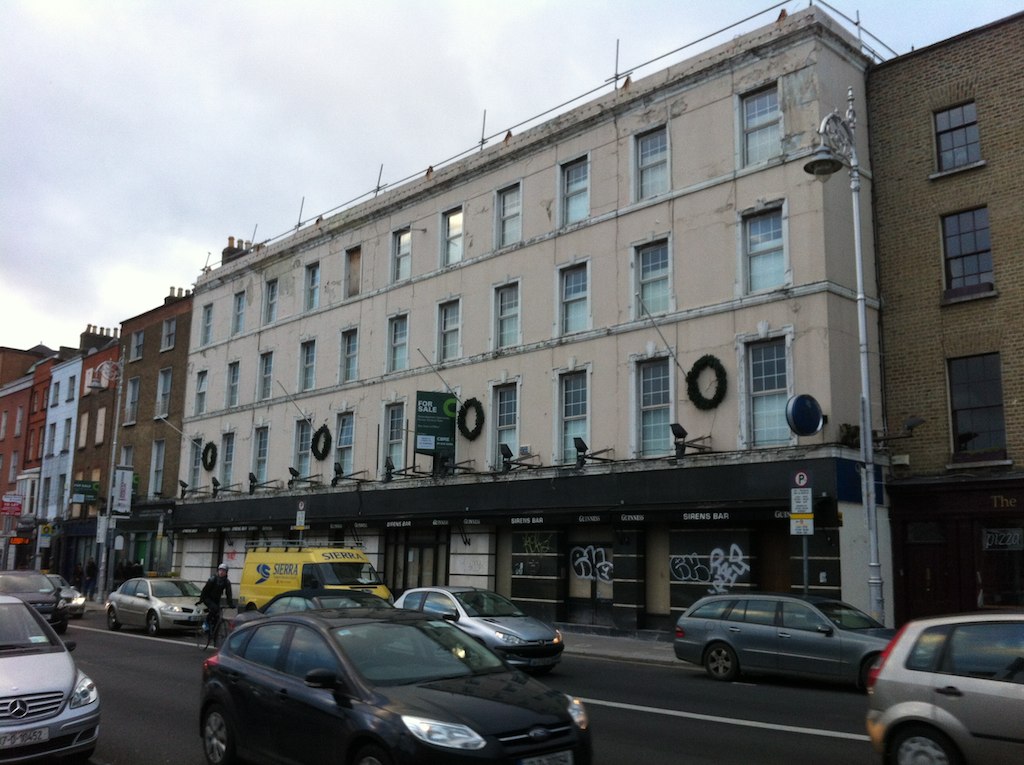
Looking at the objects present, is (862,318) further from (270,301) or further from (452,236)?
(270,301)

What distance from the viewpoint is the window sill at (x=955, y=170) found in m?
19.8

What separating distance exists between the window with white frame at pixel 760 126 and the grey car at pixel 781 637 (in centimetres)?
1109

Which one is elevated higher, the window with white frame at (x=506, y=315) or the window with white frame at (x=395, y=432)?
the window with white frame at (x=506, y=315)

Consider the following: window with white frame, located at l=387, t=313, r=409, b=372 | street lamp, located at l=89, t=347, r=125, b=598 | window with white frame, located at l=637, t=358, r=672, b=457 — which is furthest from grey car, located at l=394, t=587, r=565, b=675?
street lamp, located at l=89, t=347, r=125, b=598

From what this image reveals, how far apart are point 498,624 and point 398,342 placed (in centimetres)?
1726

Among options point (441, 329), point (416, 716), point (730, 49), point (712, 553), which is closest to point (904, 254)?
point (730, 49)

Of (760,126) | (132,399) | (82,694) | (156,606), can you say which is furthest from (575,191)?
(132,399)

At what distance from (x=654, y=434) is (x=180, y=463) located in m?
26.7

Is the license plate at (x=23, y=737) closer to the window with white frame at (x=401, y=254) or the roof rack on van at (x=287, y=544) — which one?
the roof rack on van at (x=287, y=544)

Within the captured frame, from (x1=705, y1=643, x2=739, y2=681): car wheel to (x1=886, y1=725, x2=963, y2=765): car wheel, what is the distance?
7.70m

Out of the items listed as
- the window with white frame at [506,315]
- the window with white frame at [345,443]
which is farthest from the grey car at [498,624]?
the window with white frame at [345,443]

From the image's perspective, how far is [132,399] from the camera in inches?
1817

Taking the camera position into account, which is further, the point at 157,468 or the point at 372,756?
the point at 157,468

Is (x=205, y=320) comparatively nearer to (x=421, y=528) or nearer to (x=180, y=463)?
(x=180, y=463)
